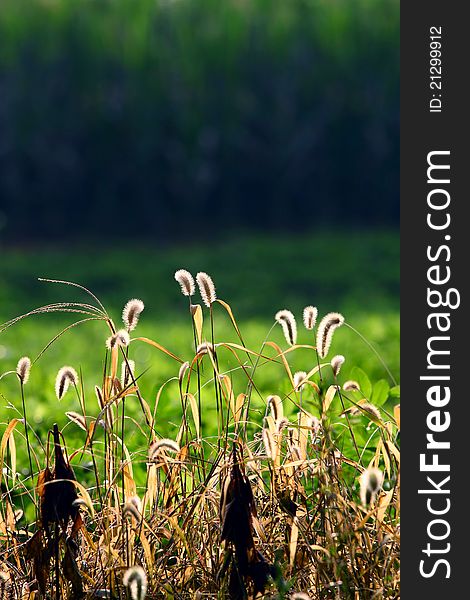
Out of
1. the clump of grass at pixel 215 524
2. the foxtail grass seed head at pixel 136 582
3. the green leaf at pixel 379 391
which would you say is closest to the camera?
the foxtail grass seed head at pixel 136 582

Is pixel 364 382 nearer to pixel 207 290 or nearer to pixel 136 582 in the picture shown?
pixel 207 290

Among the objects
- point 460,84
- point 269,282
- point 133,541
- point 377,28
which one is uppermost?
point 377,28

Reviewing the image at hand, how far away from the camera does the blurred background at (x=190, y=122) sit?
44.4 ft

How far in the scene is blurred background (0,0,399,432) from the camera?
44.4 ft

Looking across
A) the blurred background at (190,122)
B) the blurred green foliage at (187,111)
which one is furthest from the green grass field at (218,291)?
the blurred green foliage at (187,111)

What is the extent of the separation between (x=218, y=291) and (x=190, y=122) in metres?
4.34

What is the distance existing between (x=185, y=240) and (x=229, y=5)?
3.18 meters

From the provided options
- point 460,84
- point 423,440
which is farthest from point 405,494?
point 460,84

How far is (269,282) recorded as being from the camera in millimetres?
10859

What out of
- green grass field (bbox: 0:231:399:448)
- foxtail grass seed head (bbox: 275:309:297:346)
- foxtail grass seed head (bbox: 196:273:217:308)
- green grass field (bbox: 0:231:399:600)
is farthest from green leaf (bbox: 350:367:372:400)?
green grass field (bbox: 0:231:399:448)

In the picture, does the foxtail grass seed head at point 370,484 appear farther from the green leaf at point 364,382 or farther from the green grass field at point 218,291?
the green grass field at point 218,291

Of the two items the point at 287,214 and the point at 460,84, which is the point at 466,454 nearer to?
the point at 460,84

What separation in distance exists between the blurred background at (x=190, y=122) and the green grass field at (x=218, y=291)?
0.18 m

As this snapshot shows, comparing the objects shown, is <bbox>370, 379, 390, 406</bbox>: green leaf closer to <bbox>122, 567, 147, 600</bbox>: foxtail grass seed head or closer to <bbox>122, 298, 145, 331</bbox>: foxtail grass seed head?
<bbox>122, 298, 145, 331</bbox>: foxtail grass seed head
